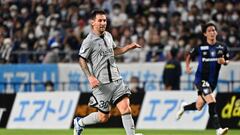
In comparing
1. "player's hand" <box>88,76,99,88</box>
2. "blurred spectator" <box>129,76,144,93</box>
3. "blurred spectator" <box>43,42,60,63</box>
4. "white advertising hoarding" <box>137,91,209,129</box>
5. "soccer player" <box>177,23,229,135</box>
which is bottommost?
"white advertising hoarding" <box>137,91,209,129</box>

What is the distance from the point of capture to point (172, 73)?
88.5 feet

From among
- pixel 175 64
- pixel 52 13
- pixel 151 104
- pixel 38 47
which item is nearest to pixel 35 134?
pixel 151 104

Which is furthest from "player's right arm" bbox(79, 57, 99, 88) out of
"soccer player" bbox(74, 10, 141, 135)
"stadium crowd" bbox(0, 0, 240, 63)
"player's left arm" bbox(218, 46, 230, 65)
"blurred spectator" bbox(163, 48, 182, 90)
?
"stadium crowd" bbox(0, 0, 240, 63)

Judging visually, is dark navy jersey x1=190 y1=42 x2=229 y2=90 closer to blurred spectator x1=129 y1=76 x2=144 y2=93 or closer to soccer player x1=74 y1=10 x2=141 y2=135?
soccer player x1=74 y1=10 x2=141 y2=135

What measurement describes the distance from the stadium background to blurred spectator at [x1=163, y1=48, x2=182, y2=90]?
1.84 feet

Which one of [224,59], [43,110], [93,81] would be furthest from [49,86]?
[93,81]

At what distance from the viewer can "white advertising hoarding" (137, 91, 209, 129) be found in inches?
974

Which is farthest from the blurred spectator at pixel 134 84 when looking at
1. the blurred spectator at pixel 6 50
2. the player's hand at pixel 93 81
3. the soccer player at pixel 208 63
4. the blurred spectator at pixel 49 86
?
the player's hand at pixel 93 81

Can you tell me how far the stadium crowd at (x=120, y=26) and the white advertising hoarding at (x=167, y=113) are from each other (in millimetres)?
3624

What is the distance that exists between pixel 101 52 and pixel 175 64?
1087cm

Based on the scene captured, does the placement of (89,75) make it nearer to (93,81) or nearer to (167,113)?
(93,81)

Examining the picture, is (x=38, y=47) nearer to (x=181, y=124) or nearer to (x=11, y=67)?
(x=11, y=67)

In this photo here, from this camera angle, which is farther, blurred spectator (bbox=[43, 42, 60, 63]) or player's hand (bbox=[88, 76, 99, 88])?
blurred spectator (bbox=[43, 42, 60, 63])

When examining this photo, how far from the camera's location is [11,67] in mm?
29844
